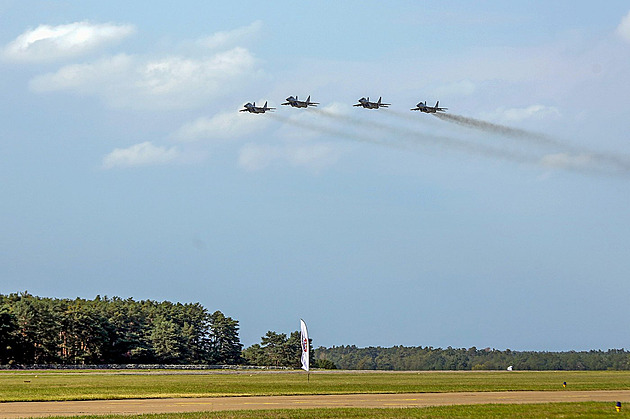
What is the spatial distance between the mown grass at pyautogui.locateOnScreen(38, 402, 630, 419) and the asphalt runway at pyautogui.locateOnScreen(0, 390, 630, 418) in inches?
108

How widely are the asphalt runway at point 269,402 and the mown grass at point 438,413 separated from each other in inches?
108

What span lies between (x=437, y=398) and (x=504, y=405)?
8044 millimetres

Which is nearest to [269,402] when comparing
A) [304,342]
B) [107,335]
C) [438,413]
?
[438,413]

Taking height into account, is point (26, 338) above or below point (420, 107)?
below

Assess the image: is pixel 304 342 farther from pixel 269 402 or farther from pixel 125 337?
pixel 125 337

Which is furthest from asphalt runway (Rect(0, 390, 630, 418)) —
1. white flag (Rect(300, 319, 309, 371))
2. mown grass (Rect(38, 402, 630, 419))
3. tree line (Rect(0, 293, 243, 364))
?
tree line (Rect(0, 293, 243, 364))

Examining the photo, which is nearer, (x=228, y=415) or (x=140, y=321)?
(x=228, y=415)

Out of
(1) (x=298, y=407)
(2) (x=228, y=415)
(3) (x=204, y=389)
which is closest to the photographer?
(2) (x=228, y=415)

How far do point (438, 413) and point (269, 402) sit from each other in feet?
39.1

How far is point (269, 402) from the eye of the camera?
47844 millimetres

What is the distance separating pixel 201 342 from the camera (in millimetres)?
155125

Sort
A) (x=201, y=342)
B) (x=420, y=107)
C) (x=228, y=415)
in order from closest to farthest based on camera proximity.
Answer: (x=228, y=415), (x=420, y=107), (x=201, y=342)

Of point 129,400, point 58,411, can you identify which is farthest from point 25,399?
point 58,411

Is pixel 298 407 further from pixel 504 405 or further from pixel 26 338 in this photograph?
pixel 26 338
